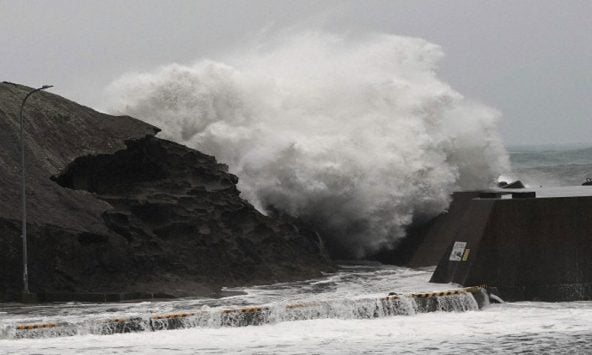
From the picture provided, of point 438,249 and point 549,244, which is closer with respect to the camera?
point 549,244

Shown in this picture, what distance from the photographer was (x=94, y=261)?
32719mm

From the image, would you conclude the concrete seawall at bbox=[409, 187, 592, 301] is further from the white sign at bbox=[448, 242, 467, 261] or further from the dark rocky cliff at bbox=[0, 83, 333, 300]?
the dark rocky cliff at bbox=[0, 83, 333, 300]

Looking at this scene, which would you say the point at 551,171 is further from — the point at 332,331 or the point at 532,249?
the point at 332,331

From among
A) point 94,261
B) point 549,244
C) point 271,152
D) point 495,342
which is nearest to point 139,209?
point 94,261

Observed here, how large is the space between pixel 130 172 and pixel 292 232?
5.35 metres

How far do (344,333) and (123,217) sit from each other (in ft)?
37.1

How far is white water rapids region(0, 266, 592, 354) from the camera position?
2319 centimetres

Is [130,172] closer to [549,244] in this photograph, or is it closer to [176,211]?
[176,211]

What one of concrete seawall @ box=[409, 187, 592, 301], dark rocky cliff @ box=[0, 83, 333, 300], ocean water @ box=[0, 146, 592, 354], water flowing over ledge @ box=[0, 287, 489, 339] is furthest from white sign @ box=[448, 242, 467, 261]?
dark rocky cliff @ box=[0, 83, 333, 300]

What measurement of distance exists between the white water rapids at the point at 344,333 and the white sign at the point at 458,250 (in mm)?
825

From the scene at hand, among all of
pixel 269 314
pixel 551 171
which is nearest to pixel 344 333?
pixel 269 314

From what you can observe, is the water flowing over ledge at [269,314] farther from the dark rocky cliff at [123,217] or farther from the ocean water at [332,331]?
the dark rocky cliff at [123,217]

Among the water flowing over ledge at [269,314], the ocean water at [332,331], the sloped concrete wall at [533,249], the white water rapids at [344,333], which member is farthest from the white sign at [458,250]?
the water flowing over ledge at [269,314]

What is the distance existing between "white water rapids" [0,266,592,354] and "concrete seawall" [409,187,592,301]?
569mm
